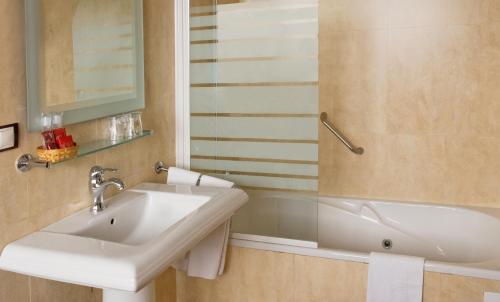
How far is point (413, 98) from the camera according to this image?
319 centimetres

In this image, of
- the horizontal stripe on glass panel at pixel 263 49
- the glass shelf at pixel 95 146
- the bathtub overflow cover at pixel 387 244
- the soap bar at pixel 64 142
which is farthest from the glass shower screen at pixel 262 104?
the soap bar at pixel 64 142

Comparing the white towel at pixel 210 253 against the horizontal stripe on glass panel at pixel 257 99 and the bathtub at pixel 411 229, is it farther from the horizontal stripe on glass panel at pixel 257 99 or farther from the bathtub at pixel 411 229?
the bathtub at pixel 411 229

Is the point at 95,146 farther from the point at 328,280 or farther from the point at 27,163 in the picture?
the point at 328,280

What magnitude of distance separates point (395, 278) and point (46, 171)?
155 cm

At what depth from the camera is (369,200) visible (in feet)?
10.8

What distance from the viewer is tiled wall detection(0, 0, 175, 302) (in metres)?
1.71

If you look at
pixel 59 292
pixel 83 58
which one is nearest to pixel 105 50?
pixel 83 58

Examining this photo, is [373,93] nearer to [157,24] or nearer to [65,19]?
[157,24]

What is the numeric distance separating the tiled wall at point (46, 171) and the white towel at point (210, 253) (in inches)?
10.9

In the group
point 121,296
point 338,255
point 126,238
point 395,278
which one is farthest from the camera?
Answer: point 338,255

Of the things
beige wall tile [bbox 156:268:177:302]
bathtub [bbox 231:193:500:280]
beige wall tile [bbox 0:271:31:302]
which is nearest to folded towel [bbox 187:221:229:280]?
beige wall tile [bbox 156:268:177:302]

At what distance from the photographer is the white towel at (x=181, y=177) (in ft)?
8.49

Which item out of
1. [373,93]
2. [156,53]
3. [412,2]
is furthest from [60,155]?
[412,2]

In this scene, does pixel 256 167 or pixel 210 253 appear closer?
pixel 210 253
